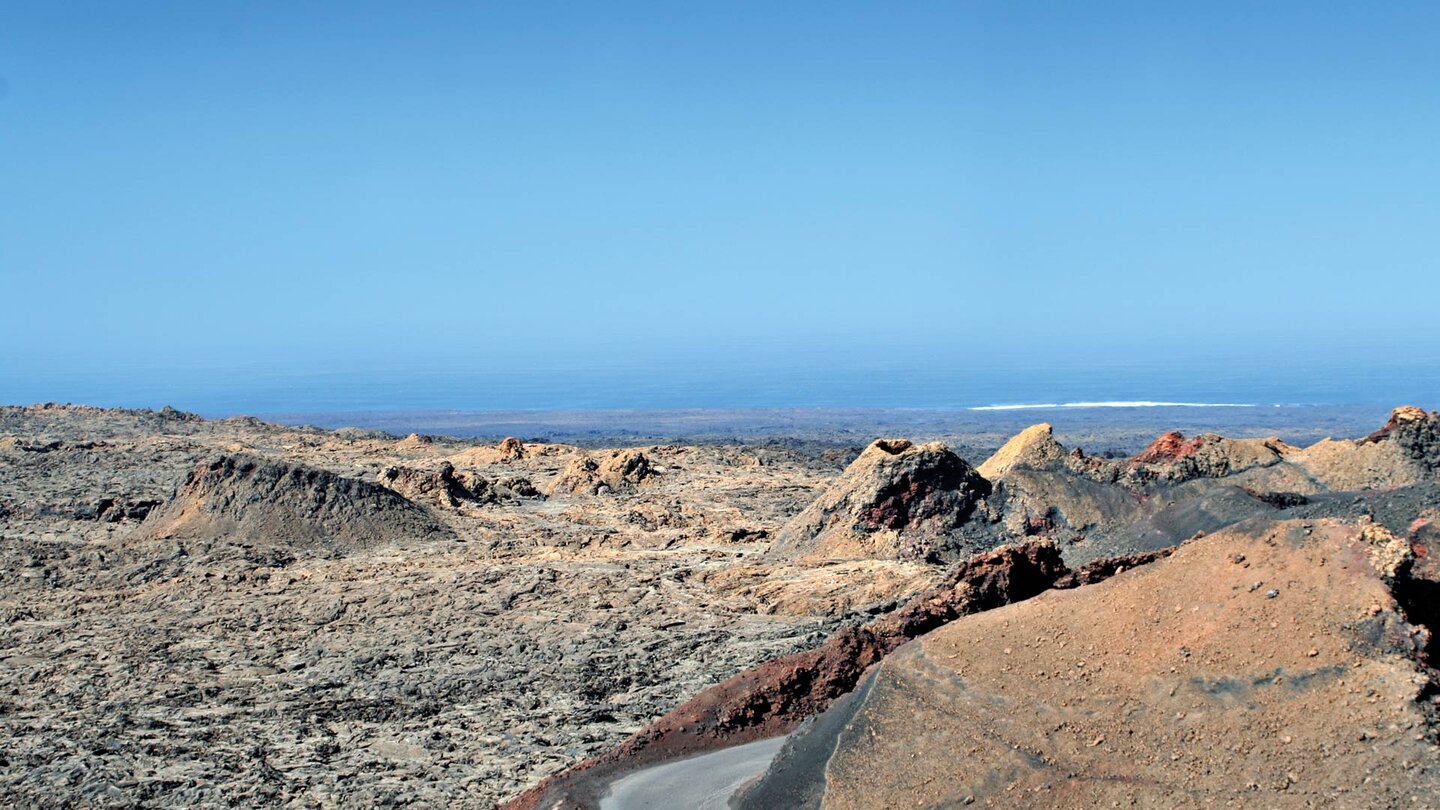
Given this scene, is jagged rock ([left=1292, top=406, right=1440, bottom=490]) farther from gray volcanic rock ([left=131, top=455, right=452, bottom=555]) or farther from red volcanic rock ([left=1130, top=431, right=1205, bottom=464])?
gray volcanic rock ([left=131, top=455, right=452, bottom=555])

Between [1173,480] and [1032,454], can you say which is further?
[1032,454]

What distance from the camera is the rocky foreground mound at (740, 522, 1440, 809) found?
6.53 meters

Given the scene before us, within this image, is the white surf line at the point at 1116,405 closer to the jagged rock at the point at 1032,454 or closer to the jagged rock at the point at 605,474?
the jagged rock at the point at 605,474

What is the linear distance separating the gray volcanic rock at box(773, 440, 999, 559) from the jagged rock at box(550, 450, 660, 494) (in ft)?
23.5

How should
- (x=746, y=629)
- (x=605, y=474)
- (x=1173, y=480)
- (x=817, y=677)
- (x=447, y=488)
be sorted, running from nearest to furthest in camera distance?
(x=817, y=677) → (x=746, y=629) → (x=1173, y=480) → (x=447, y=488) → (x=605, y=474)

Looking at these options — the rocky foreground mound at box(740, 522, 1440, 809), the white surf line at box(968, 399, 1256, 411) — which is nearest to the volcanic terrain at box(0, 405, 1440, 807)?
the rocky foreground mound at box(740, 522, 1440, 809)

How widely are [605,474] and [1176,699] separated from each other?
1859 centimetres

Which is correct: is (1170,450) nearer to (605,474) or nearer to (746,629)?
(746,629)

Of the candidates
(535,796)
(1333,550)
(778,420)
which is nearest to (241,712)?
(535,796)

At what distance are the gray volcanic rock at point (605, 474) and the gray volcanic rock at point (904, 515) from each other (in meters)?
7.18

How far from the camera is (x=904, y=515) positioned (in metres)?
17.4

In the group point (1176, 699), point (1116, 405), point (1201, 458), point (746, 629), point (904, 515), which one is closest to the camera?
point (1176, 699)

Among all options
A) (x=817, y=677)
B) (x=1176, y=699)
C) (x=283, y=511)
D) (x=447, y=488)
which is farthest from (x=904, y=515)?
(x=1176, y=699)

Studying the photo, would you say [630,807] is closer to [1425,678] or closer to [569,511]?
[1425,678]
